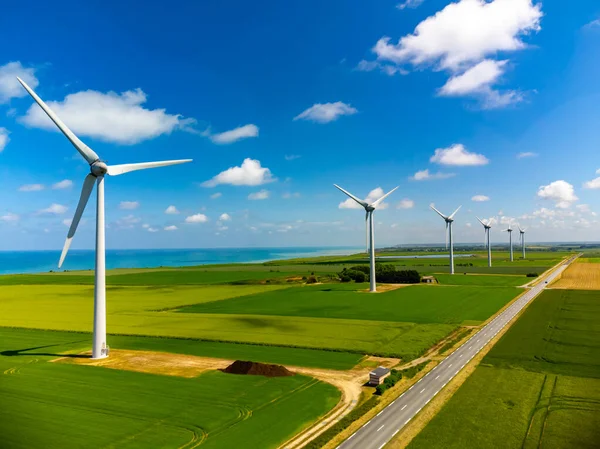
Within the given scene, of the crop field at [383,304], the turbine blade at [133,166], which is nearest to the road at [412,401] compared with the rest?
the crop field at [383,304]

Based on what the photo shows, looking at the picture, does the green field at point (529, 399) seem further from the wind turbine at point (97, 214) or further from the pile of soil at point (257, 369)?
the wind turbine at point (97, 214)

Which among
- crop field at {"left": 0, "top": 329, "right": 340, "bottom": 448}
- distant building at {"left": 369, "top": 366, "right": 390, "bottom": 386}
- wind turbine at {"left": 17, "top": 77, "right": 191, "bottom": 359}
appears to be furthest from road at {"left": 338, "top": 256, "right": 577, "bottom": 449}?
wind turbine at {"left": 17, "top": 77, "right": 191, "bottom": 359}

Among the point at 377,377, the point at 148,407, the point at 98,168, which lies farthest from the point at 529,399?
the point at 98,168

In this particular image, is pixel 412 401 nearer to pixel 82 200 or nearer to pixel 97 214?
pixel 97 214

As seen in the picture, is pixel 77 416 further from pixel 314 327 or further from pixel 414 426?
pixel 314 327

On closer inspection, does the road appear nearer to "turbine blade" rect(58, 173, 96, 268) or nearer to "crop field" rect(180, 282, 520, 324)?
"crop field" rect(180, 282, 520, 324)

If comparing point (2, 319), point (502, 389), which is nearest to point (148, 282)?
point (2, 319)

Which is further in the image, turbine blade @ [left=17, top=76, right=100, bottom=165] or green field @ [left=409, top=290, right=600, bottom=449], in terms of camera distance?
turbine blade @ [left=17, top=76, right=100, bottom=165]
